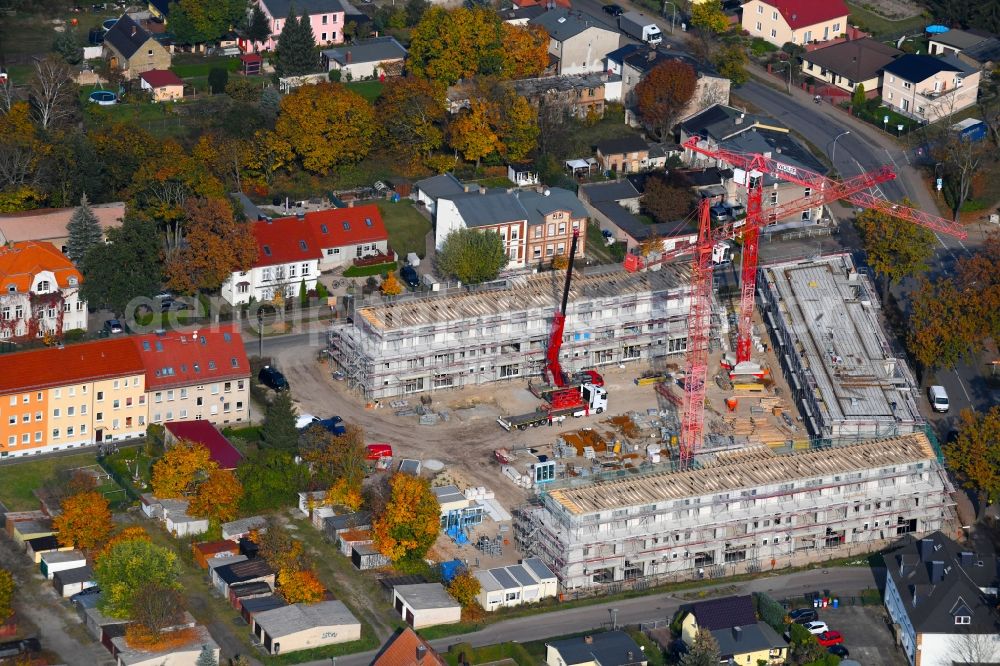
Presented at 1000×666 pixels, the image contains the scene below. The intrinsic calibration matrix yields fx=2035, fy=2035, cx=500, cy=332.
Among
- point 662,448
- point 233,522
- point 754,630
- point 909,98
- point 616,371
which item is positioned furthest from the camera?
point 909,98

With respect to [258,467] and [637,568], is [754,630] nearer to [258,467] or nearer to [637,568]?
[637,568]

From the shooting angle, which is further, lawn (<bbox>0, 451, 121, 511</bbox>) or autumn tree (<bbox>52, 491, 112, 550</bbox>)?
lawn (<bbox>0, 451, 121, 511</bbox>)

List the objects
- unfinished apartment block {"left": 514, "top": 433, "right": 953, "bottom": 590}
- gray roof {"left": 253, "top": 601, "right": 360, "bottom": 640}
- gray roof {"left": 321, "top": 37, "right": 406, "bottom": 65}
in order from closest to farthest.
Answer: gray roof {"left": 253, "top": 601, "right": 360, "bottom": 640}
unfinished apartment block {"left": 514, "top": 433, "right": 953, "bottom": 590}
gray roof {"left": 321, "top": 37, "right": 406, "bottom": 65}

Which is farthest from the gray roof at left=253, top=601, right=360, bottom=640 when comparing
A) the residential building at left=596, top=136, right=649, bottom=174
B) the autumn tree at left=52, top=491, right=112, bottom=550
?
the residential building at left=596, top=136, right=649, bottom=174

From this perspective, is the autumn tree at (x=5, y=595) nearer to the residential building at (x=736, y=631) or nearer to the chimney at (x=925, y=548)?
the residential building at (x=736, y=631)

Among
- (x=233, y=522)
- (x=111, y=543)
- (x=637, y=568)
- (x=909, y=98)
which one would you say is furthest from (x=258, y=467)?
(x=909, y=98)

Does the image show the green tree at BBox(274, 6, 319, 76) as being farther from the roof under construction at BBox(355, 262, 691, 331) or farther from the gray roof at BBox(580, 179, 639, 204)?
the roof under construction at BBox(355, 262, 691, 331)

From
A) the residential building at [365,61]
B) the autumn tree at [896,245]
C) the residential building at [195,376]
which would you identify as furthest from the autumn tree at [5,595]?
the residential building at [365,61]
